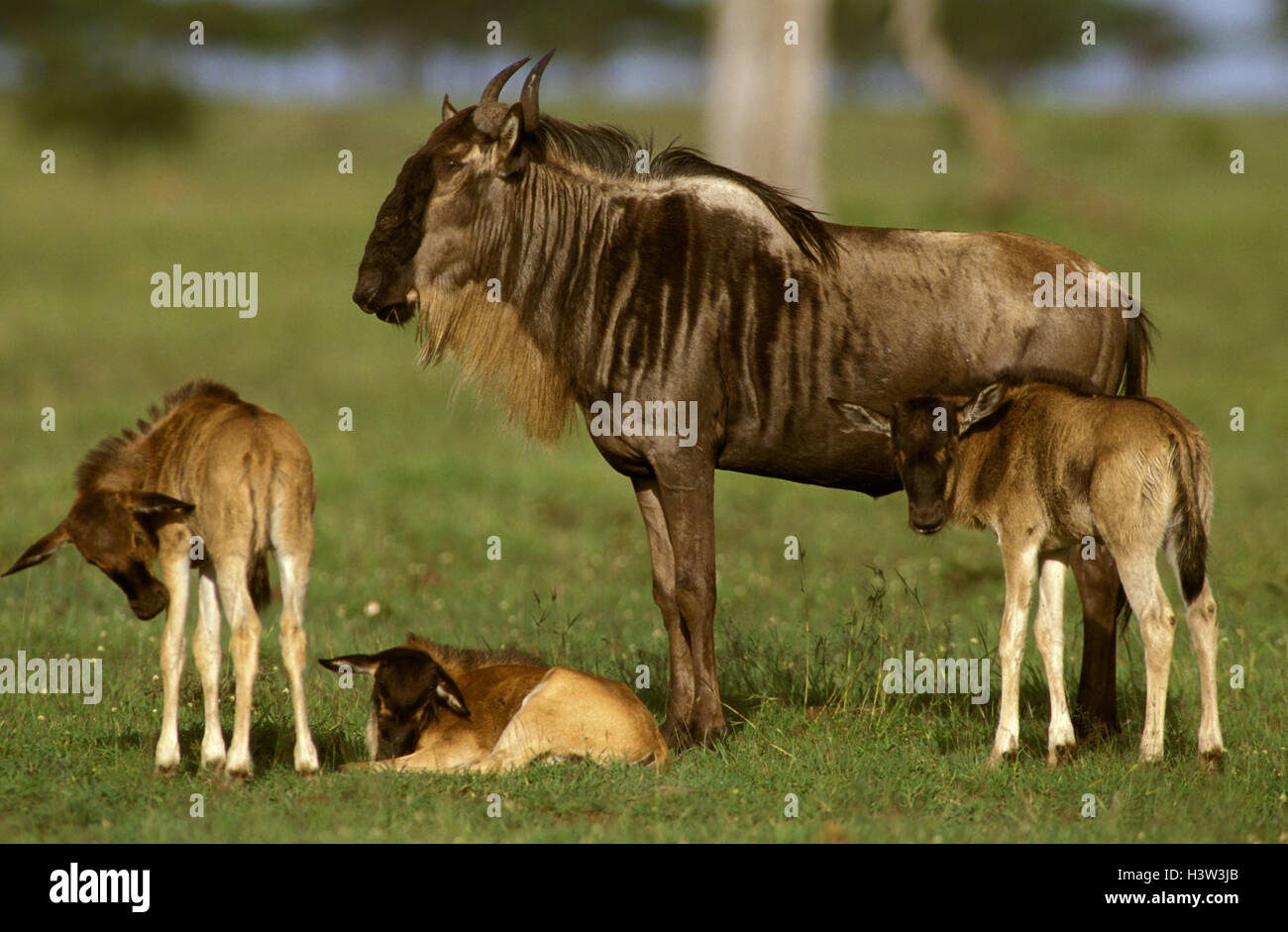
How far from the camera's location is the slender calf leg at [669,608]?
26.9 feet

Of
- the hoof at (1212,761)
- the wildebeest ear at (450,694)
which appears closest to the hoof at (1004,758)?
the hoof at (1212,761)

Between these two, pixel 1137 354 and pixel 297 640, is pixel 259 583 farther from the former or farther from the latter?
pixel 1137 354

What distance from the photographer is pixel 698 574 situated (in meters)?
7.96

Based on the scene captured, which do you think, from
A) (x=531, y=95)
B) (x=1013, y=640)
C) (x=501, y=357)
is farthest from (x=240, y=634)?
(x=1013, y=640)

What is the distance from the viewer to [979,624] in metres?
9.98

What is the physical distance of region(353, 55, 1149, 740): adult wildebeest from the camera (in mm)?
7922

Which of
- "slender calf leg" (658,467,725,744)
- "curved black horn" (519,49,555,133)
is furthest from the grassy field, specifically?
"curved black horn" (519,49,555,133)

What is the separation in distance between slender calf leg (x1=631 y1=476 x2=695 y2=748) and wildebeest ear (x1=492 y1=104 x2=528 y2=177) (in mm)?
1674

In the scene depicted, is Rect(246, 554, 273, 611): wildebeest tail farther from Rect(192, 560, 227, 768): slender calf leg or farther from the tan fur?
the tan fur

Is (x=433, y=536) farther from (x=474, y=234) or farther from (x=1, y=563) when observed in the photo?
(x=474, y=234)

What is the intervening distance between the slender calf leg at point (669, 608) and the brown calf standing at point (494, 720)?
64 cm

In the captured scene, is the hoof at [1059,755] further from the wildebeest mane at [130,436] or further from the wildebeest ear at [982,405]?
the wildebeest mane at [130,436]
